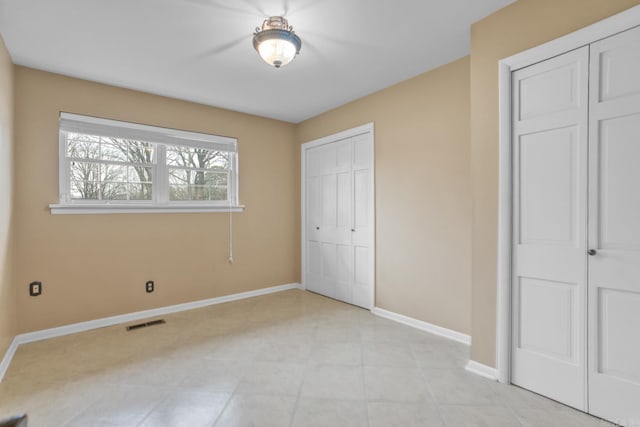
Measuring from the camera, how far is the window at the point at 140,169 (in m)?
3.19

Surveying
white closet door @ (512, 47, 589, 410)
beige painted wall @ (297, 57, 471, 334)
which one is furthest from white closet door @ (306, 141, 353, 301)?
white closet door @ (512, 47, 589, 410)

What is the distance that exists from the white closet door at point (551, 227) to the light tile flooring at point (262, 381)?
246mm

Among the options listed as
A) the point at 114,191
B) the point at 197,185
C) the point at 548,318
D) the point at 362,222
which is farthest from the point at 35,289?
the point at 548,318

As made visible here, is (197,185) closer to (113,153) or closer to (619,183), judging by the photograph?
(113,153)

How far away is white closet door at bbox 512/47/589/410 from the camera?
1835 mm

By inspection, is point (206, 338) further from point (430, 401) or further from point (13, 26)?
point (13, 26)

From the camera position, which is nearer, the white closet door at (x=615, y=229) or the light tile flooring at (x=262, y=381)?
the white closet door at (x=615, y=229)

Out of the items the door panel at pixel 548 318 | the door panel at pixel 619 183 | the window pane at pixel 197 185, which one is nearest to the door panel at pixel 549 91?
the door panel at pixel 619 183

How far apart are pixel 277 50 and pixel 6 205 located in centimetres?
251

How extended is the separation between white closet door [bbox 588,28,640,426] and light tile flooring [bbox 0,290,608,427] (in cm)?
26

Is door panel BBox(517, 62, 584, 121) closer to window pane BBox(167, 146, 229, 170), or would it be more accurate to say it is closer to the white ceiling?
the white ceiling

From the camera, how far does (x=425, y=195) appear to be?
314 centimetres

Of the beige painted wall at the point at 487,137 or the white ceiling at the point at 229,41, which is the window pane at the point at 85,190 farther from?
the beige painted wall at the point at 487,137

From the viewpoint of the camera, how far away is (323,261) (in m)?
4.45
